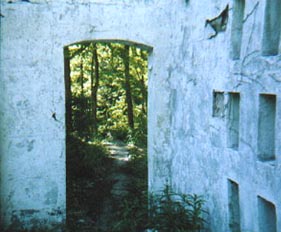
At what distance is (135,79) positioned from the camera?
12.7 metres

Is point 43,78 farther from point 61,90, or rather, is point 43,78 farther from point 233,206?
point 233,206

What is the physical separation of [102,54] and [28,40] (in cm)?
866

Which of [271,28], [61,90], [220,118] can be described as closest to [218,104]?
[220,118]

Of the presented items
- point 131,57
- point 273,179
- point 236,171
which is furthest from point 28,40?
point 131,57

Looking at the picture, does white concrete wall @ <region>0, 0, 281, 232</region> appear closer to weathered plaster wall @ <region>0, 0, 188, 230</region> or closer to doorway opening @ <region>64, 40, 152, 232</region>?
weathered plaster wall @ <region>0, 0, 188, 230</region>

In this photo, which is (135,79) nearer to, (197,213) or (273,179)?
(197,213)

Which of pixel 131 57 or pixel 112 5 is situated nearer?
pixel 112 5

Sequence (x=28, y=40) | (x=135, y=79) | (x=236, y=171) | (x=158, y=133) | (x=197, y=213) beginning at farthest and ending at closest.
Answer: (x=135, y=79), (x=158, y=133), (x=28, y=40), (x=197, y=213), (x=236, y=171)

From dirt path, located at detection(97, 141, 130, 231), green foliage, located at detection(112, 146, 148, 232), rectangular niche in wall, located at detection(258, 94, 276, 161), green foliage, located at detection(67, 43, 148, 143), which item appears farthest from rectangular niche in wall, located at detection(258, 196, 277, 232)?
green foliage, located at detection(67, 43, 148, 143)

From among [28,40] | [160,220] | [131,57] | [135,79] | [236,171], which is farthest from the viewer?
[135,79]

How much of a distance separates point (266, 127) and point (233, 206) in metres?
0.87

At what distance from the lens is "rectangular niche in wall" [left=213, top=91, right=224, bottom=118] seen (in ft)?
12.2

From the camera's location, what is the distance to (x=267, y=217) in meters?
2.94

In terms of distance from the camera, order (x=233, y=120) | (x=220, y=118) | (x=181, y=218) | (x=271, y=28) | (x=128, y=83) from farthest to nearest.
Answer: (x=128, y=83)
(x=181, y=218)
(x=220, y=118)
(x=233, y=120)
(x=271, y=28)
